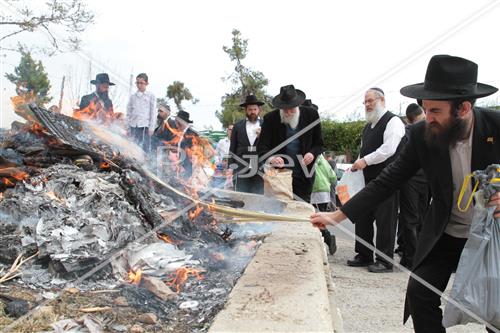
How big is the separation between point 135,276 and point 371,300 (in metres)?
2.29

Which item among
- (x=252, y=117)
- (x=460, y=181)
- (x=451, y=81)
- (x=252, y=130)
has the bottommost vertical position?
(x=460, y=181)

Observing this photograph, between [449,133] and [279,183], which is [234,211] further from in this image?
[449,133]

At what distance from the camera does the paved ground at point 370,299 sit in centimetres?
360

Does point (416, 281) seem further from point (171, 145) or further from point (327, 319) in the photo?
point (171, 145)

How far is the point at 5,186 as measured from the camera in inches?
156

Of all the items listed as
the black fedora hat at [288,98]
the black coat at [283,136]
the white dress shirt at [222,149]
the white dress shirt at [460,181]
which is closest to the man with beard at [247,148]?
the black coat at [283,136]

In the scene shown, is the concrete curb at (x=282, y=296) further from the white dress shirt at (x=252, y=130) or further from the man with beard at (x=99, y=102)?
the man with beard at (x=99, y=102)

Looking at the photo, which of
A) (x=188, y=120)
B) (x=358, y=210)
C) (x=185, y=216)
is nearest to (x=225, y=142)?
(x=188, y=120)

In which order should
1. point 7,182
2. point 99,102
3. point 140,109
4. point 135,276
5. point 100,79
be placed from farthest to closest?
point 140,109 → point 100,79 → point 99,102 → point 7,182 → point 135,276

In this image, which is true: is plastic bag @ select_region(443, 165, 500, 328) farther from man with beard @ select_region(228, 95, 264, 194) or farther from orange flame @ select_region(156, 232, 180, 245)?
man with beard @ select_region(228, 95, 264, 194)

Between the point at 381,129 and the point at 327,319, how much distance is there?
3.82 m

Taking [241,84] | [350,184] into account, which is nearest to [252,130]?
[350,184]

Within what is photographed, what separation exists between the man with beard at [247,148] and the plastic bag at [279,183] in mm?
A: 1077

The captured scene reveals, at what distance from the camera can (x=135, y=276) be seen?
310 cm
